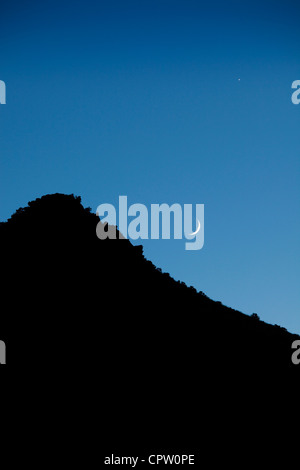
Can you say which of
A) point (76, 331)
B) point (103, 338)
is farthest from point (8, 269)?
point (103, 338)

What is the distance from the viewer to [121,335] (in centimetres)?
3622

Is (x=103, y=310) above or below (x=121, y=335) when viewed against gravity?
above

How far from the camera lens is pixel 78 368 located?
31766 millimetres

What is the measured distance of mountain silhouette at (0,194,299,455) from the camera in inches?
1156

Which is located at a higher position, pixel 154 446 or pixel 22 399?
pixel 22 399

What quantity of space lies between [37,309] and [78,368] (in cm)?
778

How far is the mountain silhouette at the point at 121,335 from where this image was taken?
2938 cm

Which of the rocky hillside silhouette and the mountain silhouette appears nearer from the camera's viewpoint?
the mountain silhouette

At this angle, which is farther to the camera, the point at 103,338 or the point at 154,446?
the point at 103,338

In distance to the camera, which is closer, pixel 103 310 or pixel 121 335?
pixel 121 335

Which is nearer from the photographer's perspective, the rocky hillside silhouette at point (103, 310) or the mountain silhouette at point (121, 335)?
the mountain silhouette at point (121, 335)

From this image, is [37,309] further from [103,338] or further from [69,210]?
[69,210]

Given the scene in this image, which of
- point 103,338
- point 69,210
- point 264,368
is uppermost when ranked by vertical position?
point 69,210
